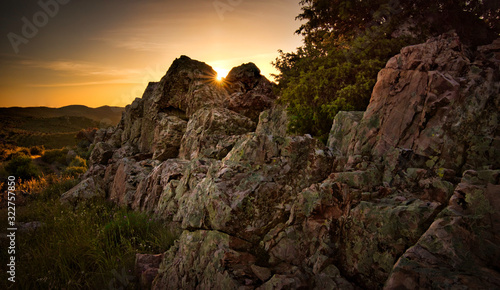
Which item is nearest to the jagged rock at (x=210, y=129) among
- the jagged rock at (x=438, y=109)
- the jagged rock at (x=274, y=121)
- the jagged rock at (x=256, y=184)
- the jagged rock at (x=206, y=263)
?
the jagged rock at (x=274, y=121)

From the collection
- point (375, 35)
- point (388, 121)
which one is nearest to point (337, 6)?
Answer: point (375, 35)

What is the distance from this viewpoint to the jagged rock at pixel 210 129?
992cm

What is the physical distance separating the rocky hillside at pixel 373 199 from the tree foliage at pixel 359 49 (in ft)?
5.68

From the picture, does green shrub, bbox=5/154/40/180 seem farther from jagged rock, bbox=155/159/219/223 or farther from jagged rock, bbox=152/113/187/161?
jagged rock, bbox=155/159/219/223

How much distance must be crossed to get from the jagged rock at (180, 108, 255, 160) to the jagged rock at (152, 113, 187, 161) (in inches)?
42.9

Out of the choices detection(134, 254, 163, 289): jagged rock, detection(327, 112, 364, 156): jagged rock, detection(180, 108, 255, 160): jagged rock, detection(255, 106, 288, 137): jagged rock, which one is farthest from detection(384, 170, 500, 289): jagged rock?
detection(180, 108, 255, 160): jagged rock

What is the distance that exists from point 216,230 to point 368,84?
643 cm

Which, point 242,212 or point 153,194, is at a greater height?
point 242,212

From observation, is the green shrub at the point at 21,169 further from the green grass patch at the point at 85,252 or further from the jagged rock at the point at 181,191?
the jagged rock at the point at 181,191

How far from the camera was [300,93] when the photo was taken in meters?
8.61

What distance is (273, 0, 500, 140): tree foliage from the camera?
25.4 ft

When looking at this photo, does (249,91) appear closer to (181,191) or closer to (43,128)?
(181,191)

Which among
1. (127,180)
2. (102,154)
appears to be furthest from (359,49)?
(102,154)

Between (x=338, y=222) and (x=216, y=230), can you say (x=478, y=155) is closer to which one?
(x=338, y=222)
